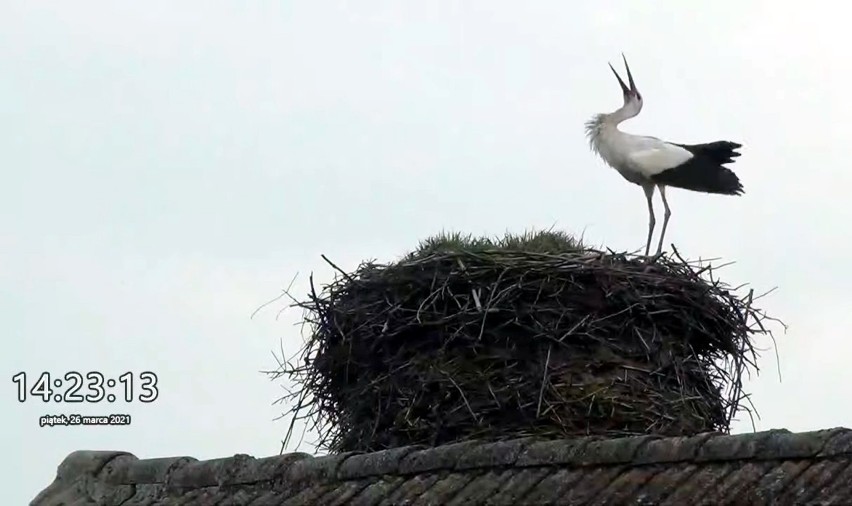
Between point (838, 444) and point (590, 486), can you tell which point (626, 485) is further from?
point (838, 444)

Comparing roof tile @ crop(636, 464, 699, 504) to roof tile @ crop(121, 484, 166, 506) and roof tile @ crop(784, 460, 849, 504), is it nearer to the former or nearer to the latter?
roof tile @ crop(784, 460, 849, 504)

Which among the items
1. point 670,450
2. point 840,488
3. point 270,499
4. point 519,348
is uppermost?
point 519,348

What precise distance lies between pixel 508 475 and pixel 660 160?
6046mm

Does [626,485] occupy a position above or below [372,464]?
below

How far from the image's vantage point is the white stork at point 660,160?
10.1 metres

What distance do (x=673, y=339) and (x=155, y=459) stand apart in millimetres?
3343

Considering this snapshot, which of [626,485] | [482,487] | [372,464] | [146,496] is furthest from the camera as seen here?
[146,496]

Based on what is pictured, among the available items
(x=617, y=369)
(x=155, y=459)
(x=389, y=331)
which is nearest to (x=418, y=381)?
(x=389, y=331)

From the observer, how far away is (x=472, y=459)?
15.8 ft

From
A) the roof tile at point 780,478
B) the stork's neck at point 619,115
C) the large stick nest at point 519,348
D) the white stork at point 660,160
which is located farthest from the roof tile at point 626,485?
the stork's neck at point 619,115

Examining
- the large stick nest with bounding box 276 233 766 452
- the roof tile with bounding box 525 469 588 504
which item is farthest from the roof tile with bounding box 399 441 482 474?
the large stick nest with bounding box 276 233 766 452

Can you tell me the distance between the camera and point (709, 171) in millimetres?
10195

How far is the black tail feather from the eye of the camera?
1005 centimetres

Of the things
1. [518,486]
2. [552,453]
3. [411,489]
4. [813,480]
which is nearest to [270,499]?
[411,489]
